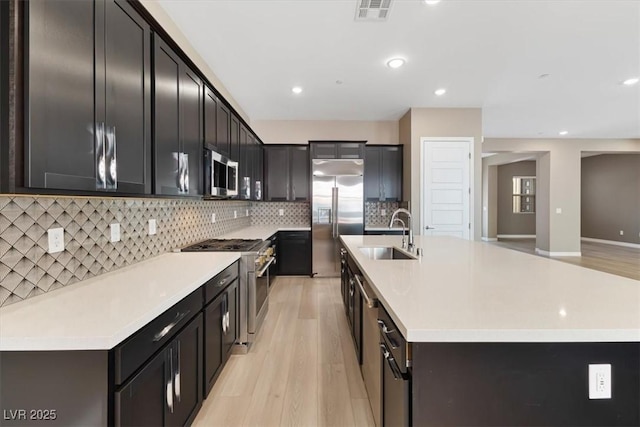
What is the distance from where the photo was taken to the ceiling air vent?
237 cm

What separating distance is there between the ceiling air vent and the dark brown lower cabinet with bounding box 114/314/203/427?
104 inches

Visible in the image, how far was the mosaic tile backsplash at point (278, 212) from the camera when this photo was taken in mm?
5867

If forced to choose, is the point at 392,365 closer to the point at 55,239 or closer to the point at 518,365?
the point at 518,365

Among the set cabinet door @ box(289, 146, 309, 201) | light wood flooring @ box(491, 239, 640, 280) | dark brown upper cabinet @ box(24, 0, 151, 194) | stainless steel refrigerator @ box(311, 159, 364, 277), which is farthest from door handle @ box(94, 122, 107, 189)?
light wood flooring @ box(491, 239, 640, 280)

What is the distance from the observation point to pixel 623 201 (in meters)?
8.78

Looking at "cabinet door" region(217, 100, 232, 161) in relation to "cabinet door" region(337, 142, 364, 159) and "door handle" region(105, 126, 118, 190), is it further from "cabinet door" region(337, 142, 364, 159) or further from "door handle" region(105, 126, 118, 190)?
"cabinet door" region(337, 142, 364, 159)

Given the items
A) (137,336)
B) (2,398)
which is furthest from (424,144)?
(2,398)

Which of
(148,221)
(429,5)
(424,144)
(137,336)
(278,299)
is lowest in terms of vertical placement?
(278,299)

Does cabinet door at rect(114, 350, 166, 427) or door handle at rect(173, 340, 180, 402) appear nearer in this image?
cabinet door at rect(114, 350, 166, 427)

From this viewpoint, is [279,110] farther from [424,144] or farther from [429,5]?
[429,5]

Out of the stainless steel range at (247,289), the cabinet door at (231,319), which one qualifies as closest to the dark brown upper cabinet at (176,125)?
the stainless steel range at (247,289)

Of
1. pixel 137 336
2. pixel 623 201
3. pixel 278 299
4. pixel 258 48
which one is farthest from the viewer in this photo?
pixel 623 201

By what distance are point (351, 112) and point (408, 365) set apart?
4.87 metres

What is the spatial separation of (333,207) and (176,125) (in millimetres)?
3436
